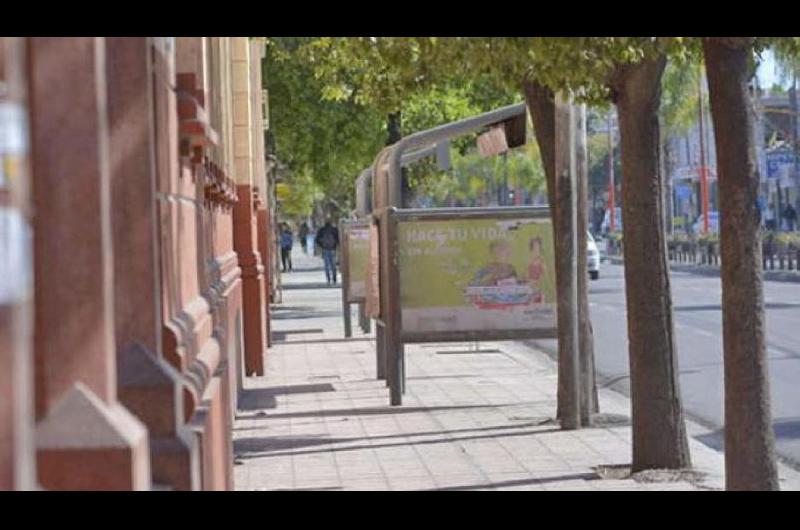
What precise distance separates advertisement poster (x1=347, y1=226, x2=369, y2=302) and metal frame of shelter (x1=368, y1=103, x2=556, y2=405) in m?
7.62

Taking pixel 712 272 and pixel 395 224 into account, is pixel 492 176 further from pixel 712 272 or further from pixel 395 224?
pixel 395 224

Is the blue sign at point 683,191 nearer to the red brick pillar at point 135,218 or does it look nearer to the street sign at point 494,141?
the street sign at point 494,141

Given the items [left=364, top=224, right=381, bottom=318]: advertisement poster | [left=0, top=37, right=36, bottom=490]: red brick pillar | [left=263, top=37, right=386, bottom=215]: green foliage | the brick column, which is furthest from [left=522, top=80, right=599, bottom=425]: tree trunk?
[left=263, top=37, right=386, bottom=215]: green foliage

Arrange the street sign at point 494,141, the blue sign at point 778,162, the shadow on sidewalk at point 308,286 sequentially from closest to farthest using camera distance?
the street sign at point 494,141
the shadow on sidewalk at point 308,286
the blue sign at point 778,162

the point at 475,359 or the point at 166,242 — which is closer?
the point at 166,242

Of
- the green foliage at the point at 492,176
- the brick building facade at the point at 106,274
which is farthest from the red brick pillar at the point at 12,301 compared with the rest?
the green foliage at the point at 492,176

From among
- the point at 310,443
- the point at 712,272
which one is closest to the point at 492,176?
the point at 712,272

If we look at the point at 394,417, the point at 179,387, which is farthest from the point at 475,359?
the point at 179,387

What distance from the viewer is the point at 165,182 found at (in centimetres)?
699

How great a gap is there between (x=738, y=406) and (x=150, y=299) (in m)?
3.86

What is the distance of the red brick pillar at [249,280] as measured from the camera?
69.2ft

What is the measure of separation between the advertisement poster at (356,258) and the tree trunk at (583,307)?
10693 millimetres

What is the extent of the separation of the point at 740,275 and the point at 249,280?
13576 millimetres
